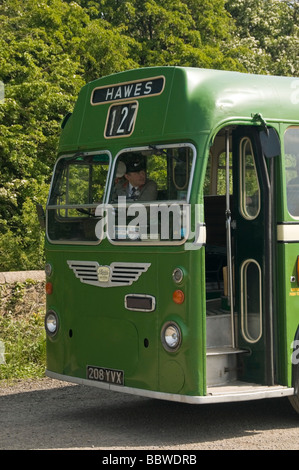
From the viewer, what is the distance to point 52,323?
9.07m

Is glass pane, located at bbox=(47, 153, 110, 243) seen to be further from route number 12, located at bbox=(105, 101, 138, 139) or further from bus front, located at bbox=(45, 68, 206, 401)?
route number 12, located at bbox=(105, 101, 138, 139)

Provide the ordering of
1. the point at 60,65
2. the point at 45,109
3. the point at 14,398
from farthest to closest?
the point at 60,65
the point at 45,109
the point at 14,398

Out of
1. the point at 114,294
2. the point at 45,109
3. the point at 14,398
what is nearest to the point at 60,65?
the point at 45,109

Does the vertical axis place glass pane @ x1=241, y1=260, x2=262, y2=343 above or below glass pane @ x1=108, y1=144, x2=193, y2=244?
below

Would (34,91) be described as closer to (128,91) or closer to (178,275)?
(128,91)

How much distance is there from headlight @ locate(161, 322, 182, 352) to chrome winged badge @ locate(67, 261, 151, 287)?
55 centimetres

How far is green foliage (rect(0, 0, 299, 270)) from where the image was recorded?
16734 millimetres

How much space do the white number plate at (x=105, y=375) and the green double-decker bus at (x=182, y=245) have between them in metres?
0.02

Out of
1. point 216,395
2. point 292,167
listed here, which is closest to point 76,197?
point 292,167

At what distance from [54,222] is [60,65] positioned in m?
10.5

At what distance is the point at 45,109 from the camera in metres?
17.6

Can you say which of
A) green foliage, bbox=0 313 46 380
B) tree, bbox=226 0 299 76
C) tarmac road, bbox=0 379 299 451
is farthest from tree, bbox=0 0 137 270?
tree, bbox=226 0 299 76

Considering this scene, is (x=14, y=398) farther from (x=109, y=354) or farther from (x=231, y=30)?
(x=231, y=30)

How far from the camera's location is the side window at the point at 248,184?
8.33m
